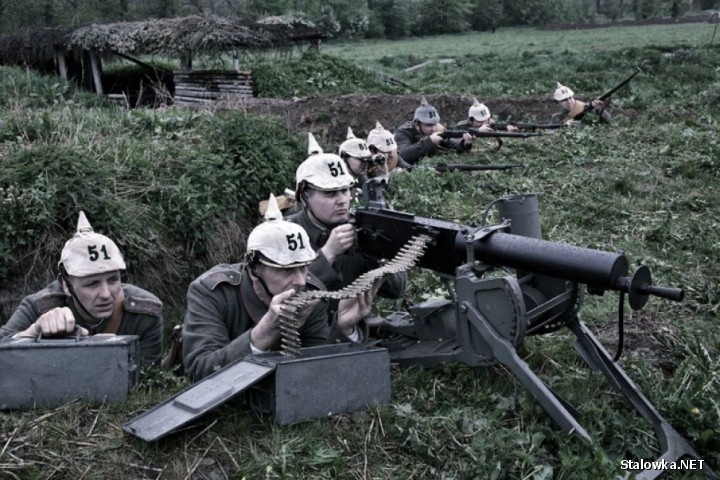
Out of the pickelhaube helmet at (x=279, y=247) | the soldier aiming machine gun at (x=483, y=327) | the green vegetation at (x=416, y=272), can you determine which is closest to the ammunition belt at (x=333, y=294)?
the soldier aiming machine gun at (x=483, y=327)

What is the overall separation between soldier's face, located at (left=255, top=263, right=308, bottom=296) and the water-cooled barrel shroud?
62 centimetres

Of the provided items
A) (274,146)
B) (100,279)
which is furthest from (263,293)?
(274,146)

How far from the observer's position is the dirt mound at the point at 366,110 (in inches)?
624

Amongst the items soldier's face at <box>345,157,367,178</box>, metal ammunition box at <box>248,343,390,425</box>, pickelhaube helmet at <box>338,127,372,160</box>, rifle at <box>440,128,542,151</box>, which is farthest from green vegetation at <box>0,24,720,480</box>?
pickelhaube helmet at <box>338,127,372,160</box>

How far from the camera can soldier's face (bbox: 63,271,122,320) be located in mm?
5109

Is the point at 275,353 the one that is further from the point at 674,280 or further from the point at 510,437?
the point at 674,280

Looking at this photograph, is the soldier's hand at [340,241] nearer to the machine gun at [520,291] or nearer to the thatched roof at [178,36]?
the machine gun at [520,291]

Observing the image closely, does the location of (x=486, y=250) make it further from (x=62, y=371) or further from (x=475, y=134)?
(x=475, y=134)

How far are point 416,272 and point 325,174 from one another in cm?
180

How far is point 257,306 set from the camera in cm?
491

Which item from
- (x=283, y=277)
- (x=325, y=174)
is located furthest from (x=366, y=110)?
(x=283, y=277)

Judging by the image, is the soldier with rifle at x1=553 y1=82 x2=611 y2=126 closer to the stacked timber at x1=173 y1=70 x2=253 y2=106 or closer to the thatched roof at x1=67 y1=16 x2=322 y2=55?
the stacked timber at x1=173 y1=70 x2=253 y2=106

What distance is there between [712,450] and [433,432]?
1595 mm

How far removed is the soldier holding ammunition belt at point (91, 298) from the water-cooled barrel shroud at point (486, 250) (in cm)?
163
